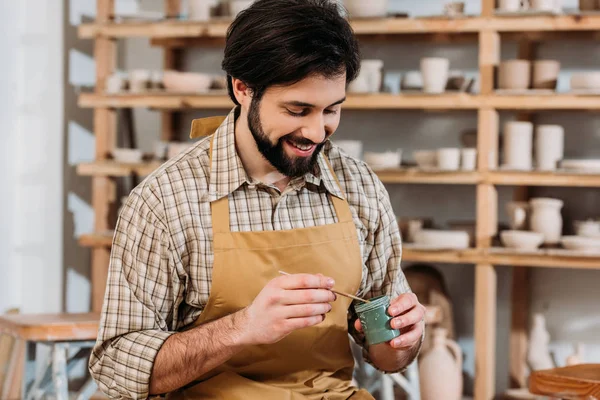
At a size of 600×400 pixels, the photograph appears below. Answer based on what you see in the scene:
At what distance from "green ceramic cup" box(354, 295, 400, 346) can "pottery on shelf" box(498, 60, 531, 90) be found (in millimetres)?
2225

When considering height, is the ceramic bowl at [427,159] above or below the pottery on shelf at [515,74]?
below

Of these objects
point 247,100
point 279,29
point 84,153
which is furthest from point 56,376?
point 84,153

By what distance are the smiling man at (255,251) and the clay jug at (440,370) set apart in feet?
5.75

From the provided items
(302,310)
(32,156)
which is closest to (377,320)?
(302,310)

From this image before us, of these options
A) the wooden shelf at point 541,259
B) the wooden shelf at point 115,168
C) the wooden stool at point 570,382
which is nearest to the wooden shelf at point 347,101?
the wooden shelf at point 115,168

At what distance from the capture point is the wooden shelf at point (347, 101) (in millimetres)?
3865

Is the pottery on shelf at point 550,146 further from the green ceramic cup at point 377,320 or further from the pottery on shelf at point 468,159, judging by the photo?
the green ceramic cup at point 377,320

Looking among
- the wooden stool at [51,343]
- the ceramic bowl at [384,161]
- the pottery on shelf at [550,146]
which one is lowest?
the wooden stool at [51,343]

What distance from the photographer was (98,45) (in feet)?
13.9

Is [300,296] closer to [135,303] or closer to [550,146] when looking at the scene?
[135,303]

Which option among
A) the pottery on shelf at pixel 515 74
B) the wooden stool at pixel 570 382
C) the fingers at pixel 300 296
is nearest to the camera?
the fingers at pixel 300 296

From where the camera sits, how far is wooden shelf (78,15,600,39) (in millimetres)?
3760

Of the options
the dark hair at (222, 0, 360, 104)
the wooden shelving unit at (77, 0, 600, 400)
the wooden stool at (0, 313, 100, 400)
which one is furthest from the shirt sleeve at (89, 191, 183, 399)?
the wooden shelving unit at (77, 0, 600, 400)

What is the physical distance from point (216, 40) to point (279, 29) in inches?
107
